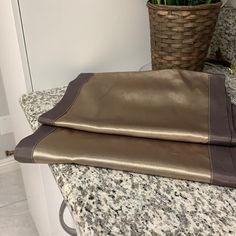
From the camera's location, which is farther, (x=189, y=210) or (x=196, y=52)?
(x=196, y=52)

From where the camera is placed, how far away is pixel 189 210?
0.53 metres

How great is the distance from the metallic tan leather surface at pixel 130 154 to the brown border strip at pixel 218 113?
3cm

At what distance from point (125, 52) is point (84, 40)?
14 centimetres

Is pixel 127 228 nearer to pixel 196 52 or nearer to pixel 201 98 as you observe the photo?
pixel 201 98

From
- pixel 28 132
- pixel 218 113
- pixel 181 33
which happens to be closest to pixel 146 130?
pixel 218 113

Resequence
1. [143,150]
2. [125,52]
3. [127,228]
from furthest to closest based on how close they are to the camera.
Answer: [125,52]
[143,150]
[127,228]

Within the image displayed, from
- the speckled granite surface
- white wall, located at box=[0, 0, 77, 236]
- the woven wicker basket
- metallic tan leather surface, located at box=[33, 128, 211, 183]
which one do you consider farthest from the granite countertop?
the speckled granite surface

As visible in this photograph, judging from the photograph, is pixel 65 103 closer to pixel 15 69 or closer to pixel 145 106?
pixel 145 106

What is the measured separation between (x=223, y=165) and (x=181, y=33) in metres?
0.39

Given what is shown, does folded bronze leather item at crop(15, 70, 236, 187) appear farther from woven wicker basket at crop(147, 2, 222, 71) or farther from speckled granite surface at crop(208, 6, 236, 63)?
speckled granite surface at crop(208, 6, 236, 63)

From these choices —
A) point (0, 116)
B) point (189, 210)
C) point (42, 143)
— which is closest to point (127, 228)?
point (189, 210)

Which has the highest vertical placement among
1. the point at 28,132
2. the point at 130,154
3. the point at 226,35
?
the point at 226,35

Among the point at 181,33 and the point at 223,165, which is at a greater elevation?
the point at 181,33

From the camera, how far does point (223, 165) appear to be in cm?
58
